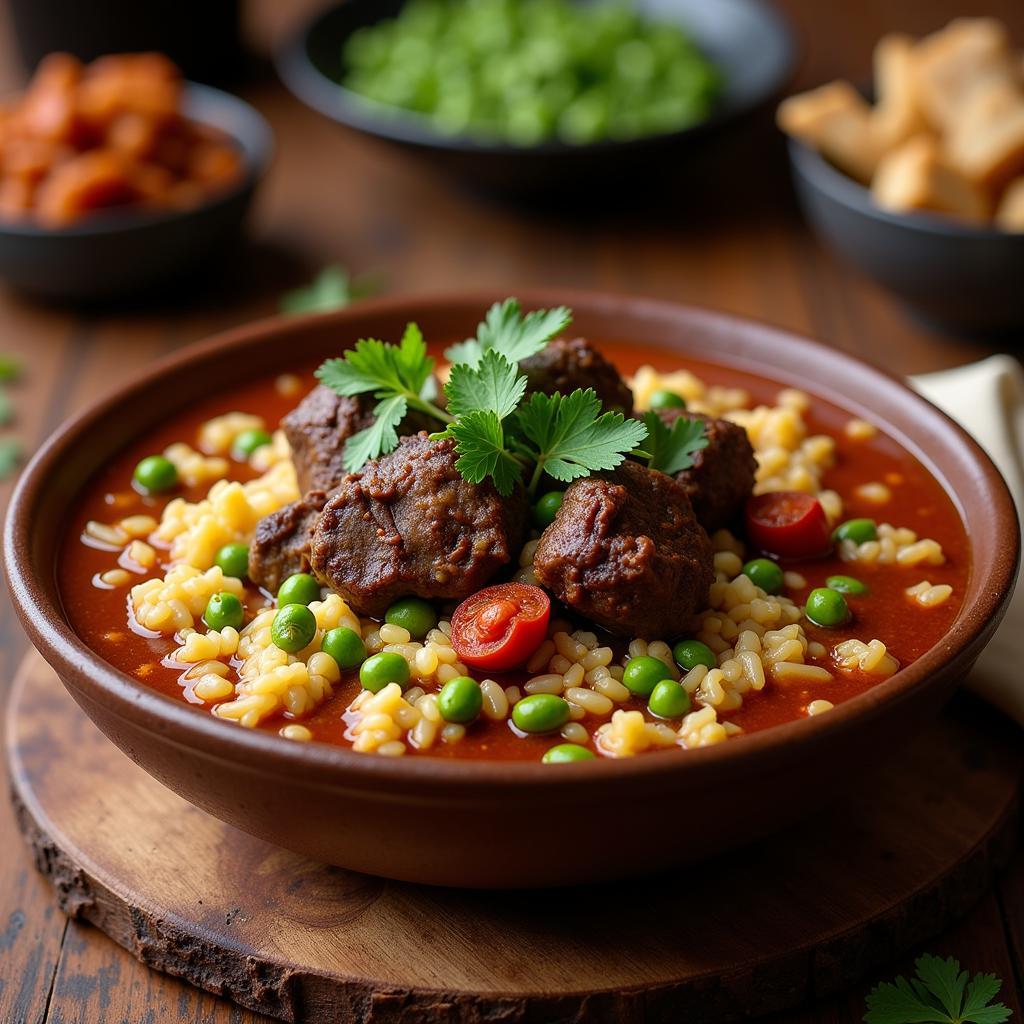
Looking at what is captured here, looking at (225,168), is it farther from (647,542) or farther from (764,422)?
(647,542)

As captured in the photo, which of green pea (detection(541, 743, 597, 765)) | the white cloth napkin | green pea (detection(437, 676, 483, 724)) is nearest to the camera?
green pea (detection(541, 743, 597, 765))

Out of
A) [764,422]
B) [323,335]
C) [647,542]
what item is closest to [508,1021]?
[647,542]

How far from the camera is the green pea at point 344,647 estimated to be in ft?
14.2

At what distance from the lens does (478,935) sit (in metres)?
4.25

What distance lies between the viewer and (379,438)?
15.3 ft

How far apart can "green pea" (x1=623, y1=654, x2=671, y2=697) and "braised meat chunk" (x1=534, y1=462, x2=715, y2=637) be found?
5.0 inches

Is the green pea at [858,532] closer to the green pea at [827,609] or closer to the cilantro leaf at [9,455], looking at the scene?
the green pea at [827,609]

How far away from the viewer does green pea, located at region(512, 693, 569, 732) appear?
4.09 m

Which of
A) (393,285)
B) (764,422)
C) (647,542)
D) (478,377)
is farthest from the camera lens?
(393,285)

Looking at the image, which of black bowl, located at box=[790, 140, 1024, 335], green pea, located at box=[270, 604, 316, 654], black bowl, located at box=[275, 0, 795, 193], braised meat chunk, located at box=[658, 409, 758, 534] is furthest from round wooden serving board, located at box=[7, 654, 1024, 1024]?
black bowl, located at box=[275, 0, 795, 193]

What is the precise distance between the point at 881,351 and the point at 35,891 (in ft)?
17.8

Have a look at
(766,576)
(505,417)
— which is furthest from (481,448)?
(766,576)

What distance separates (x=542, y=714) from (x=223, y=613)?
3.69 ft

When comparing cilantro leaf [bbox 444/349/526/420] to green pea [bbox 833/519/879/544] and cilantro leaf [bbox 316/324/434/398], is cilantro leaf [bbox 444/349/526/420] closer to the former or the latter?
cilantro leaf [bbox 316/324/434/398]
